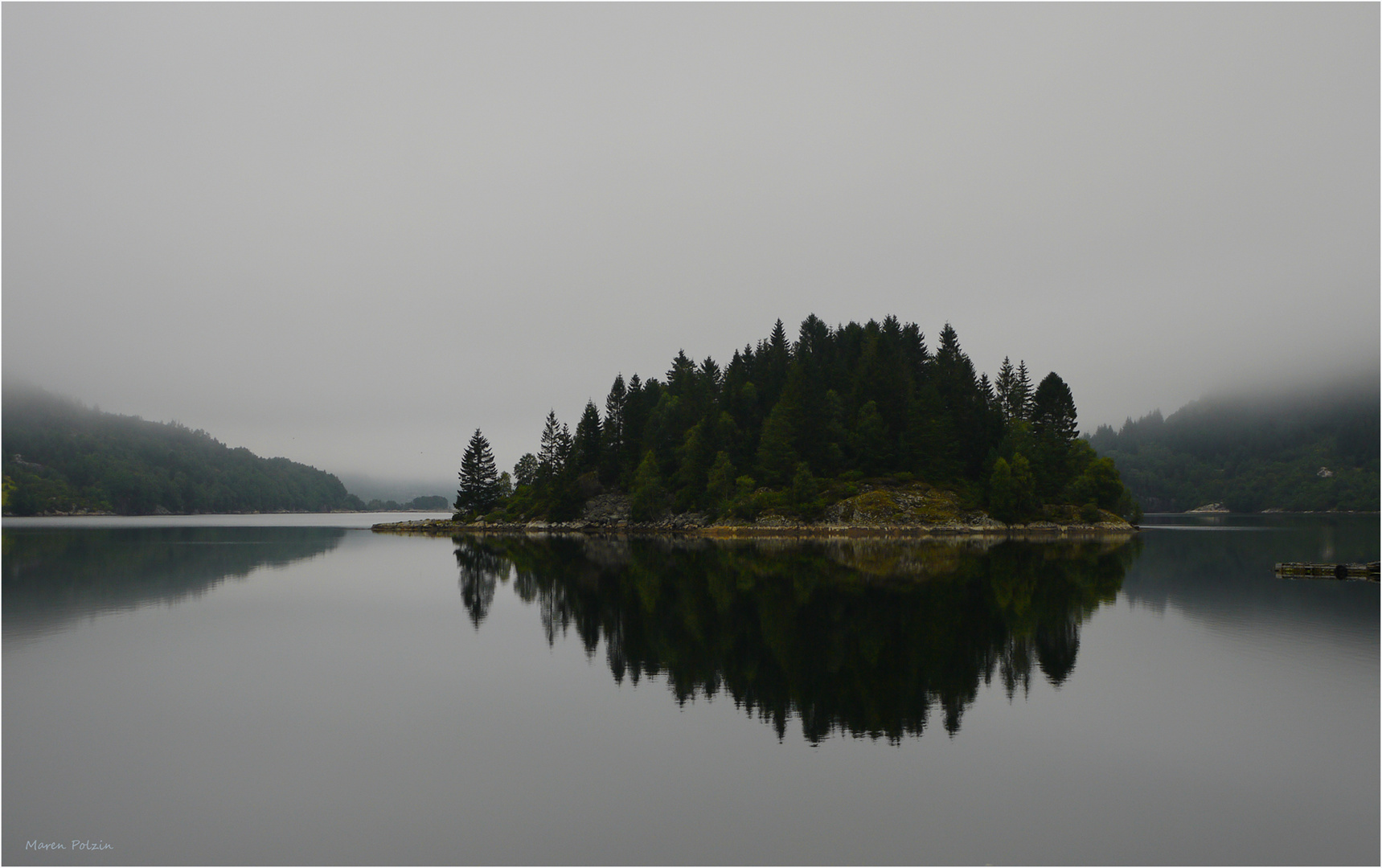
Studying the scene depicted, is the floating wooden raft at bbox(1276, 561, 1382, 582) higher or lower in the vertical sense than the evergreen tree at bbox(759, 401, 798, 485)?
lower

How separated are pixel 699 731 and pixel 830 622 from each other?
15277mm

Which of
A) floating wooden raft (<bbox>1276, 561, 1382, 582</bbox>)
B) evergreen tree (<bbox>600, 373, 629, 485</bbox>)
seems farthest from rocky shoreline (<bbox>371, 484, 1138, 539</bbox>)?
floating wooden raft (<bbox>1276, 561, 1382, 582</bbox>)

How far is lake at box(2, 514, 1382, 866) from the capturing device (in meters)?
13.0

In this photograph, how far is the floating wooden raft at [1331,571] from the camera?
50638 millimetres

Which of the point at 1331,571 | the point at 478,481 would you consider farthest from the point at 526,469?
the point at 1331,571

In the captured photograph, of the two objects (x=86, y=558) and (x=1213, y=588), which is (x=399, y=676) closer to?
(x=1213, y=588)

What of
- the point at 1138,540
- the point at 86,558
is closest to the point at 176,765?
the point at 86,558

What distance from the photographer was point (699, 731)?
18.3 m

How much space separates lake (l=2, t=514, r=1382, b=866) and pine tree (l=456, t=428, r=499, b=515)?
123 metres

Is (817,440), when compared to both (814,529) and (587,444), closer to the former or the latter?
(814,529)

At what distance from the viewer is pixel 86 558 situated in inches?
2697

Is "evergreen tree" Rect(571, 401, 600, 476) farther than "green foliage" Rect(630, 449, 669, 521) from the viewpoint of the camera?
Yes
